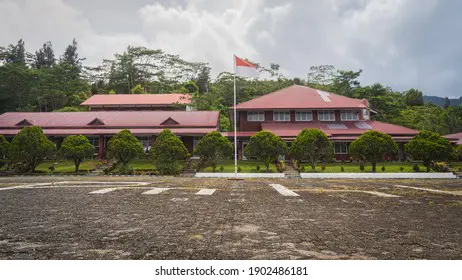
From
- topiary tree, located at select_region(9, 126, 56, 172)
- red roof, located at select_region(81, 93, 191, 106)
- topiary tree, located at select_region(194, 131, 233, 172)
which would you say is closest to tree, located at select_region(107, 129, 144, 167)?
topiary tree, located at select_region(194, 131, 233, 172)

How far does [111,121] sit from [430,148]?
29.8 meters

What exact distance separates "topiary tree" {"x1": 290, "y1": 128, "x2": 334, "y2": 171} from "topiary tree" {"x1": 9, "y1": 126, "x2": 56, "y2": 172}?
19.7m

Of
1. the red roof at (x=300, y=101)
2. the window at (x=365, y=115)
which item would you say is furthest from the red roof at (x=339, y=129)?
the red roof at (x=300, y=101)

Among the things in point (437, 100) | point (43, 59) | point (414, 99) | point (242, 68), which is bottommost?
point (242, 68)

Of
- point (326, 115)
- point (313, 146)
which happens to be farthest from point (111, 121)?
point (326, 115)

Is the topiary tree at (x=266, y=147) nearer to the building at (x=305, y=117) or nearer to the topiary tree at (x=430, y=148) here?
the building at (x=305, y=117)

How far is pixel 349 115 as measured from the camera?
33.1m

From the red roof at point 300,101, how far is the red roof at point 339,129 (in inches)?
72.5

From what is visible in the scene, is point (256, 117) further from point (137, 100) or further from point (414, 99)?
point (414, 99)

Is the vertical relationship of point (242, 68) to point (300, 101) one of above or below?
below

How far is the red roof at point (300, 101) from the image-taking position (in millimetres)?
31922

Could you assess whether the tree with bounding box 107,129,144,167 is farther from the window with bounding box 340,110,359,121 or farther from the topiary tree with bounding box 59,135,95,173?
the window with bounding box 340,110,359,121

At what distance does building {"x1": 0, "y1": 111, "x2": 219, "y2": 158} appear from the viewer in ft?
97.7
